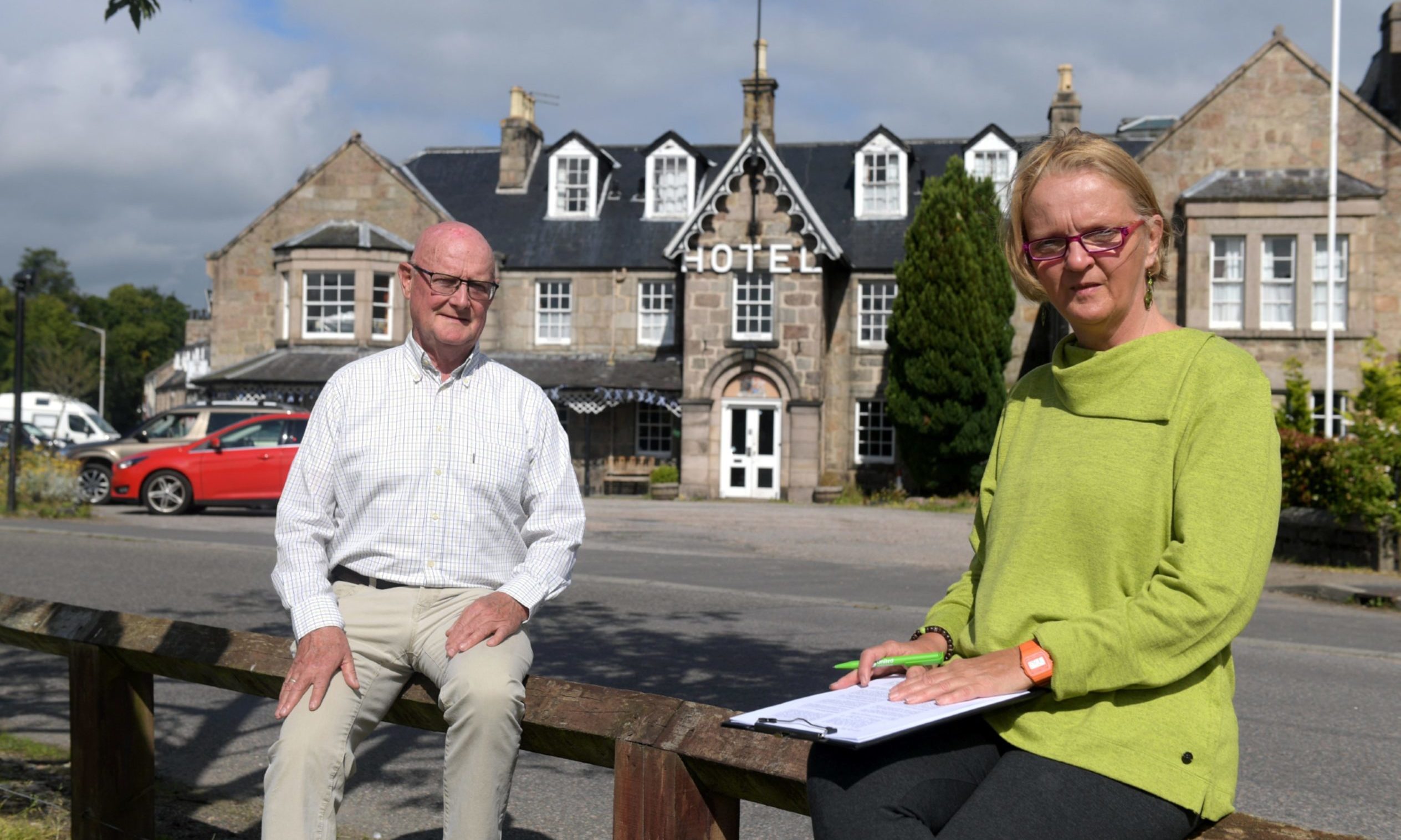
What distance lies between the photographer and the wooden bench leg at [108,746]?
391cm

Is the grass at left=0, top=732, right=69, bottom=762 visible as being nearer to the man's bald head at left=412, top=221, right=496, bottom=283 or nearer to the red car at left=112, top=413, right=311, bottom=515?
the man's bald head at left=412, top=221, right=496, bottom=283

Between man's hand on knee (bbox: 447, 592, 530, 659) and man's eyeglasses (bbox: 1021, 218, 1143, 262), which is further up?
man's eyeglasses (bbox: 1021, 218, 1143, 262)

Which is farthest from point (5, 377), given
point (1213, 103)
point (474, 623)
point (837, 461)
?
point (474, 623)

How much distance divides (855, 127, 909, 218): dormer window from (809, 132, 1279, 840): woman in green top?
28.5 m

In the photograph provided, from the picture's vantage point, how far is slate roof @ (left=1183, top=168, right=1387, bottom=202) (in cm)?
2584

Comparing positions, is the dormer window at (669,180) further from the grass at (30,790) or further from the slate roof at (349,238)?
the grass at (30,790)

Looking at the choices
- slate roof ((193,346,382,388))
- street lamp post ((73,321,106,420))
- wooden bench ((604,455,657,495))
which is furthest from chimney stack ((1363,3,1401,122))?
street lamp post ((73,321,106,420))

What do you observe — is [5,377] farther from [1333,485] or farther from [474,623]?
[474,623]

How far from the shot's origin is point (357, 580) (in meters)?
3.63

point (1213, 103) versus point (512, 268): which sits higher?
point (1213, 103)

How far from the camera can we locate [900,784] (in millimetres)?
2227

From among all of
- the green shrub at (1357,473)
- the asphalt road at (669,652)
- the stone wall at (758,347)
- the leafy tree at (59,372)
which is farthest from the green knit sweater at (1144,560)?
the leafy tree at (59,372)

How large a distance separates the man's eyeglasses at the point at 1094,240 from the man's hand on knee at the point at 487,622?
65.9 inches

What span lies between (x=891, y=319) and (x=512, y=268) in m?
9.54
